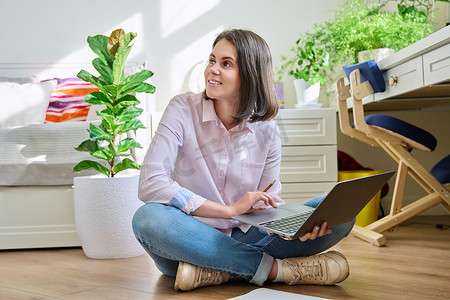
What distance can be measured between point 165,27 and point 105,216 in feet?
5.22

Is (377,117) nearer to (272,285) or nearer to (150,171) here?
(272,285)

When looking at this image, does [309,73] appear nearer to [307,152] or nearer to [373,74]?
[307,152]

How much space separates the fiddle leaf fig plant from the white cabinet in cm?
90

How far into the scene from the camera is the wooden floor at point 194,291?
1.38 m

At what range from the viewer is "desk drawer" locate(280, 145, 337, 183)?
2668 millimetres

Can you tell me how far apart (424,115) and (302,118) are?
3.07 feet

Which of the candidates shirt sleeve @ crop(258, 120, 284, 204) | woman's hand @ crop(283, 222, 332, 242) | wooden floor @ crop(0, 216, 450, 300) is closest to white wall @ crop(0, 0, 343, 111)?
wooden floor @ crop(0, 216, 450, 300)

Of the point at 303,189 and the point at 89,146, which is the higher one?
the point at 89,146

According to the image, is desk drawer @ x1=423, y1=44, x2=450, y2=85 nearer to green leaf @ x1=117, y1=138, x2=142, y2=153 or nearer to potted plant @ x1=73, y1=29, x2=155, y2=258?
potted plant @ x1=73, y1=29, x2=155, y2=258

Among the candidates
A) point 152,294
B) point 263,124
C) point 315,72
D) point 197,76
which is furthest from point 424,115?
point 152,294

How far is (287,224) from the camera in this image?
1267 millimetres

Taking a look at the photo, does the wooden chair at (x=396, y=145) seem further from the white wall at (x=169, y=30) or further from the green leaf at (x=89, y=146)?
the green leaf at (x=89, y=146)

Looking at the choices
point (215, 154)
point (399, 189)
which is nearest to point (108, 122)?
point (215, 154)

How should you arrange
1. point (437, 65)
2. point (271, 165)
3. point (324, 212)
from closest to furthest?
point (324, 212) < point (271, 165) < point (437, 65)
